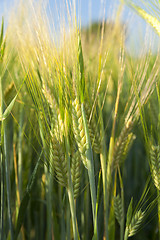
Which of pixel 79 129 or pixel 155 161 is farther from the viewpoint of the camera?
pixel 155 161

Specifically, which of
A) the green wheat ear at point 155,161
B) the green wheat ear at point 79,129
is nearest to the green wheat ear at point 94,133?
the green wheat ear at point 79,129

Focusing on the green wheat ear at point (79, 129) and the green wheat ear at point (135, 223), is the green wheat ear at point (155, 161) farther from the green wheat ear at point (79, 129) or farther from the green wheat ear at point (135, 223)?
the green wheat ear at point (79, 129)

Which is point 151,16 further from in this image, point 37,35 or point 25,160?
point 25,160

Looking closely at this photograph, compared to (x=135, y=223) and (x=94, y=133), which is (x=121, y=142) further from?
(x=135, y=223)

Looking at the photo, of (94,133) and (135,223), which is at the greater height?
(94,133)

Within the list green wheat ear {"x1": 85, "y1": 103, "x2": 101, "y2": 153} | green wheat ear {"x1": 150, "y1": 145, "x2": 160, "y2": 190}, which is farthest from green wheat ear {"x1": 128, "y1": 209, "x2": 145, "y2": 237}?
green wheat ear {"x1": 85, "y1": 103, "x2": 101, "y2": 153}

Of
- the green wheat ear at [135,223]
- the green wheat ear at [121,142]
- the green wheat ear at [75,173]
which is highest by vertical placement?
the green wheat ear at [121,142]

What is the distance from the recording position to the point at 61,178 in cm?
58

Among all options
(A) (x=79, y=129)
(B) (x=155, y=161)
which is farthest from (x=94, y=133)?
(B) (x=155, y=161)

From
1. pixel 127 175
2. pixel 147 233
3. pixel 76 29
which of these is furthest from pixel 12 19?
pixel 147 233

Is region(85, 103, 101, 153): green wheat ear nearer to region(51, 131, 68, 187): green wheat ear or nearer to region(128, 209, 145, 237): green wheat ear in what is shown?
region(51, 131, 68, 187): green wheat ear

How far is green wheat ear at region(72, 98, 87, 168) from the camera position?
1.86 feet

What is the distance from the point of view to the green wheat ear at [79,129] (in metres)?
0.57

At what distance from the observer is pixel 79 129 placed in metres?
0.57
